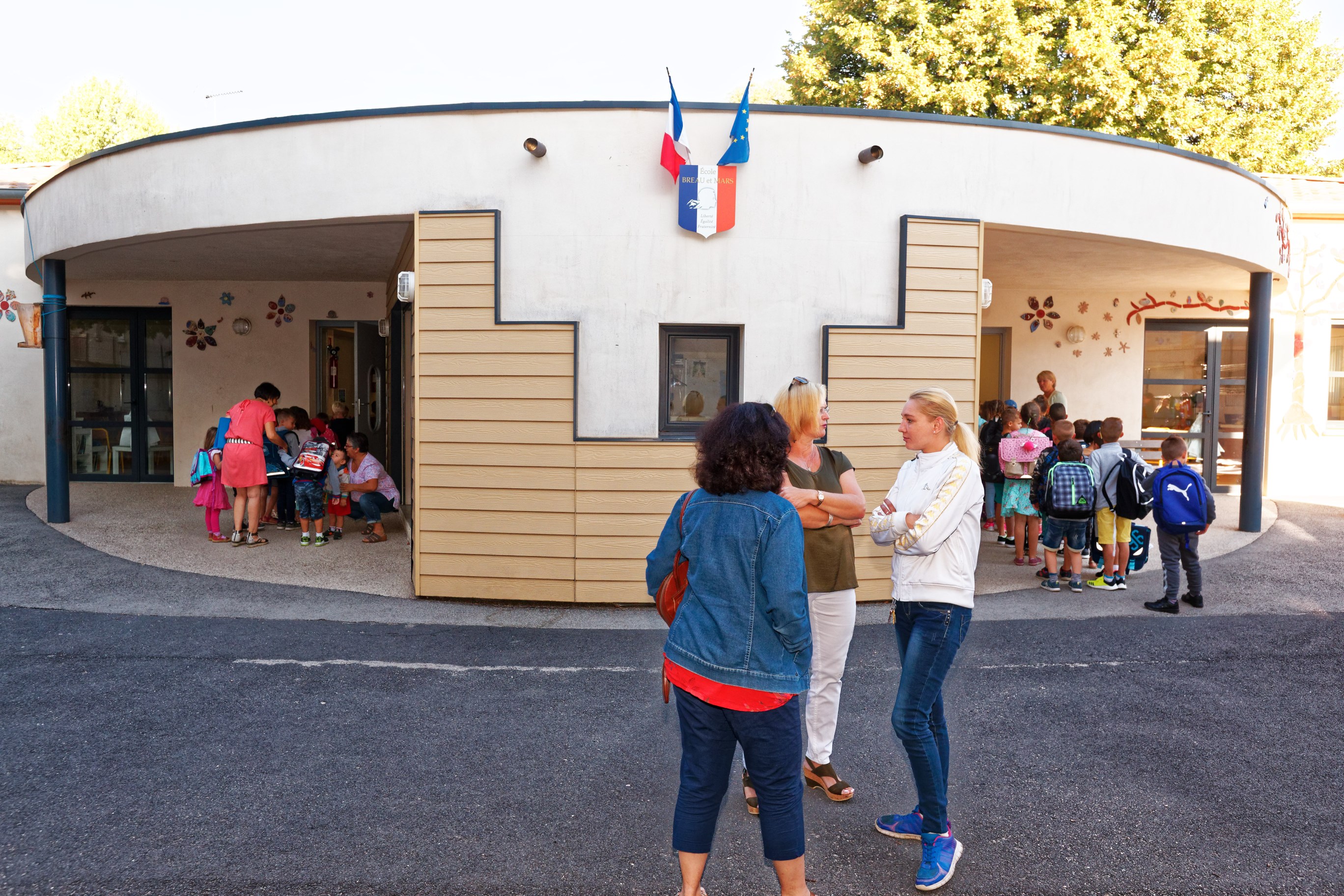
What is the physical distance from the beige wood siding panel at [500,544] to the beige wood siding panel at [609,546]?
8 centimetres

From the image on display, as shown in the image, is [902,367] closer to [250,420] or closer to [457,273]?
[457,273]

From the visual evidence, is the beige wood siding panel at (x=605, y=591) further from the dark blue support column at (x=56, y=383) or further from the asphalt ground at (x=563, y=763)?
the dark blue support column at (x=56, y=383)

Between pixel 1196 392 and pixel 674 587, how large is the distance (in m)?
13.2

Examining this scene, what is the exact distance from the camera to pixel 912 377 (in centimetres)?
754

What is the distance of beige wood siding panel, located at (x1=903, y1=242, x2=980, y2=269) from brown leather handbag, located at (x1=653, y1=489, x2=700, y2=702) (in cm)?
514

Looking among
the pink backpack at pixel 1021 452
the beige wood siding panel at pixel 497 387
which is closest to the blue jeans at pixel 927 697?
the beige wood siding panel at pixel 497 387

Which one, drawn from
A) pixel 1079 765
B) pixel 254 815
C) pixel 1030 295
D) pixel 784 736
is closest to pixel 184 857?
pixel 254 815

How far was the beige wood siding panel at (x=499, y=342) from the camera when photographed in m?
7.23

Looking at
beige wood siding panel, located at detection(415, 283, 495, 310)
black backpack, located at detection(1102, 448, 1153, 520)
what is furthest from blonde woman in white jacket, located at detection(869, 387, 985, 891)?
black backpack, located at detection(1102, 448, 1153, 520)

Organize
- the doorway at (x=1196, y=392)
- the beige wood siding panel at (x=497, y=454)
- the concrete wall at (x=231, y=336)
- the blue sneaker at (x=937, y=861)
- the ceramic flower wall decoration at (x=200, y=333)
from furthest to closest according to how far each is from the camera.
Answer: the doorway at (x=1196, y=392) < the ceramic flower wall decoration at (x=200, y=333) < the concrete wall at (x=231, y=336) < the beige wood siding panel at (x=497, y=454) < the blue sneaker at (x=937, y=861)

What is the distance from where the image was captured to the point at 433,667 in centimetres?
569

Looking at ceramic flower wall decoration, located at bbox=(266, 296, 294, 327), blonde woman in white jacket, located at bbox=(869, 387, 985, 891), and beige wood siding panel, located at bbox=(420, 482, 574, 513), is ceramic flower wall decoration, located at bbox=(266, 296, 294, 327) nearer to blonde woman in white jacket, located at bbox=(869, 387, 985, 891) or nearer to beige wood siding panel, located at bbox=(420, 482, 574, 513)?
beige wood siding panel, located at bbox=(420, 482, 574, 513)

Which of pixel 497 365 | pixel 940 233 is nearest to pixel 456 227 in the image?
pixel 497 365

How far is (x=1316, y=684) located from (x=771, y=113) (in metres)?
5.17
